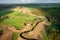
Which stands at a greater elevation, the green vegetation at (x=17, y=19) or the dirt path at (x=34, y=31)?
the green vegetation at (x=17, y=19)

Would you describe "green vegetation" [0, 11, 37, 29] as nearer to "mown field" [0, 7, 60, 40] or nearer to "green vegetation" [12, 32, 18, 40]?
"mown field" [0, 7, 60, 40]

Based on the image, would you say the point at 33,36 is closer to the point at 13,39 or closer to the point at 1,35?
the point at 13,39

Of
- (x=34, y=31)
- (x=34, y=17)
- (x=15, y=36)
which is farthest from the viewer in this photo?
(x=34, y=17)

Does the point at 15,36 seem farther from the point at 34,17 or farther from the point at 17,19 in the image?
the point at 34,17

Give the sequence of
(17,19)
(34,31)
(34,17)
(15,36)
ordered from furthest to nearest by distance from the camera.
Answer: (34,17) → (17,19) → (34,31) → (15,36)

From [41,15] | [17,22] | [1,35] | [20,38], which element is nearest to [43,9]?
Result: [41,15]

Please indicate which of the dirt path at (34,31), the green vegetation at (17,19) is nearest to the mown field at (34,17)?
the green vegetation at (17,19)

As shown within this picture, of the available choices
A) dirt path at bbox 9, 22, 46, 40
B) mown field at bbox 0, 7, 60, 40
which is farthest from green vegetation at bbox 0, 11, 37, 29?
dirt path at bbox 9, 22, 46, 40

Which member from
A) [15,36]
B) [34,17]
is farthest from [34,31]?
[15,36]

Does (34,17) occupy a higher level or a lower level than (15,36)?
higher

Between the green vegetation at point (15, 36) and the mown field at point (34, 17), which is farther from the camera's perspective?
the mown field at point (34, 17)

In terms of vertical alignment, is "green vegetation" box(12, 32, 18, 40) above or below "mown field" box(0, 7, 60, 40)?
below

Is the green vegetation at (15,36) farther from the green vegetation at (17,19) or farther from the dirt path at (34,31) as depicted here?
the green vegetation at (17,19)
